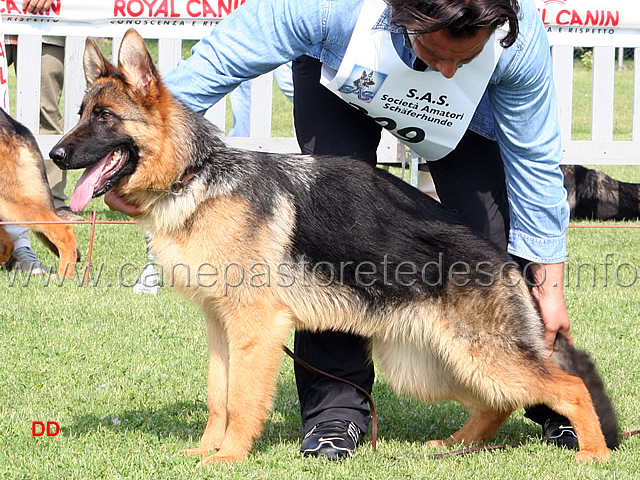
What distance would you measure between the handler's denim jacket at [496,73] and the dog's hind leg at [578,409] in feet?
1.81

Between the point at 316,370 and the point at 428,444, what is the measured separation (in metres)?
0.63

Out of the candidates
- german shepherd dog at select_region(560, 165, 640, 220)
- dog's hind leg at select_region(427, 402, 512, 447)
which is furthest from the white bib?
german shepherd dog at select_region(560, 165, 640, 220)

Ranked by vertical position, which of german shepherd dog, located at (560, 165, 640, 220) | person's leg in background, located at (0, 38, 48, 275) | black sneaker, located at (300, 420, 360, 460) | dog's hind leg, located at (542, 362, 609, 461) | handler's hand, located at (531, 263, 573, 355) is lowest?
black sneaker, located at (300, 420, 360, 460)

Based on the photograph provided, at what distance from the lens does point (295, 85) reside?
3.79 meters

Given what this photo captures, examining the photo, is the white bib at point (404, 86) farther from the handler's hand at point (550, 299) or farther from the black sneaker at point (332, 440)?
the black sneaker at point (332, 440)

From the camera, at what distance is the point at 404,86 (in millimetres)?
3322

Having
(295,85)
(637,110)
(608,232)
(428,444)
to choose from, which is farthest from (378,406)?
(637,110)

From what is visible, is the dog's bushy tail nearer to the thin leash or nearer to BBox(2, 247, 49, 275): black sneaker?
the thin leash

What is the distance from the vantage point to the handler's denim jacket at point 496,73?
3221 mm

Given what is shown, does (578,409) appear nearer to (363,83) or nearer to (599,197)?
(363,83)

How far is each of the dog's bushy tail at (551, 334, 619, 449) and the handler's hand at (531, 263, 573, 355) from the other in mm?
71

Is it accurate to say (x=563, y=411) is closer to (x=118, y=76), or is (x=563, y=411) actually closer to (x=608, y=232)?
(x=118, y=76)

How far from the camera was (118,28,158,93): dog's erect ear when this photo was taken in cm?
319

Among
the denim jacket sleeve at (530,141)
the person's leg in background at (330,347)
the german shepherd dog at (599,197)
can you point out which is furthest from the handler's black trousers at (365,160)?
the german shepherd dog at (599,197)
